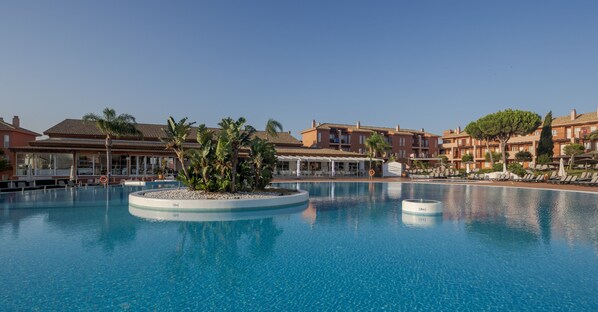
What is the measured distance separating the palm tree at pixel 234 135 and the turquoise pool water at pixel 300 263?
183 inches

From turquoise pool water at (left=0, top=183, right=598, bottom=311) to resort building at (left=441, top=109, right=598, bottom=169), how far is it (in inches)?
1916

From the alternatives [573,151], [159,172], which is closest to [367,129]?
[573,151]

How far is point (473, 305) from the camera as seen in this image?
18.5ft

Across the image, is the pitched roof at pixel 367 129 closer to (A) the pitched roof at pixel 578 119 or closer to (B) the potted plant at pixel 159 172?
(A) the pitched roof at pixel 578 119

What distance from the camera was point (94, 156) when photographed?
34000 millimetres

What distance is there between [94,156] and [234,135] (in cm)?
2453

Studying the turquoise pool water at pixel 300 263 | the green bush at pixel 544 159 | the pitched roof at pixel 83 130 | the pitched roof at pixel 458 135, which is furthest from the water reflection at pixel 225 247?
the pitched roof at pixel 458 135

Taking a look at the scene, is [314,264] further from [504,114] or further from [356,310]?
[504,114]

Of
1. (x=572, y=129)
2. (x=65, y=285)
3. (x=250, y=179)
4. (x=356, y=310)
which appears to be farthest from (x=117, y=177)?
(x=572, y=129)

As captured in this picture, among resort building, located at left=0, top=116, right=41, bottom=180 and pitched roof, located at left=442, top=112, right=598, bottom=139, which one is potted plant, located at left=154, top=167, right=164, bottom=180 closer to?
resort building, located at left=0, top=116, right=41, bottom=180

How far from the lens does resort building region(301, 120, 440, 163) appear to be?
56.7 meters

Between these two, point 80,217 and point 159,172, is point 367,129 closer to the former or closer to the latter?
point 159,172

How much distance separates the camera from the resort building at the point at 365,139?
56.7 m

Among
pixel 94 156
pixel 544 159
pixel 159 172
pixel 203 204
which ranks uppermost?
pixel 94 156
